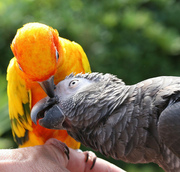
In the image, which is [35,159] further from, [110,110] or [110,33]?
[110,33]

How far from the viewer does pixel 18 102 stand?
6.01 ft

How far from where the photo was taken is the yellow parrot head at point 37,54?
143cm

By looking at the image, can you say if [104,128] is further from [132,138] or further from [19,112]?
[19,112]

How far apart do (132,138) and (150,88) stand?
0.28 metres

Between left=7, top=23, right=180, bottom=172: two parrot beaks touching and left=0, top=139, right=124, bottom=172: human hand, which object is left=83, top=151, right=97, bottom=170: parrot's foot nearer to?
left=0, top=139, right=124, bottom=172: human hand

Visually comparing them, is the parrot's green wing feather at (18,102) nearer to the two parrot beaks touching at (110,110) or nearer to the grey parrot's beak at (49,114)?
the two parrot beaks touching at (110,110)

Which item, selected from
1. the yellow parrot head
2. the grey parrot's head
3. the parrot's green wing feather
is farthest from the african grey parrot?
the parrot's green wing feather

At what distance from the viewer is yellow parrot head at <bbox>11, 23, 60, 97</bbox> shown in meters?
1.43

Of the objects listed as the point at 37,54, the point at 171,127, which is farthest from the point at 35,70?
the point at 171,127

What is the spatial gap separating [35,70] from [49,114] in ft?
0.94

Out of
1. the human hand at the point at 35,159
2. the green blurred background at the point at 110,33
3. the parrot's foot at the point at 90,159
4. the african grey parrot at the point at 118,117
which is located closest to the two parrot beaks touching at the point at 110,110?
the african grey parrot at the point at 118,117

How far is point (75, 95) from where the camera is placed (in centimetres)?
132

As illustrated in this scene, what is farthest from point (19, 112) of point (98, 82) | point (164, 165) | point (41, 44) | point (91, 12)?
point (91, 12)

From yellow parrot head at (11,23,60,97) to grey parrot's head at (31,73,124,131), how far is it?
0.09 m
